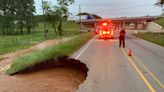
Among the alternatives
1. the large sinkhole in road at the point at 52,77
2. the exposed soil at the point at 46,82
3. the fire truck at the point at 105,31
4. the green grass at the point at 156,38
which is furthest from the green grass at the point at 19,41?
the exposed soil at the point at 46,82

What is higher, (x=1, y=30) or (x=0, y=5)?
(x=0, y=5)

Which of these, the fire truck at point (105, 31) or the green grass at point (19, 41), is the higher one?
the fire truck at point (105, 31)

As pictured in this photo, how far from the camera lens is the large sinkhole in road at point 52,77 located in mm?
13993

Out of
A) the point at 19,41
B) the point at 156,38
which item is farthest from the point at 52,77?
the point at 19,41

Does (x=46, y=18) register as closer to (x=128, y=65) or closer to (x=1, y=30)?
(x=1, y=30)

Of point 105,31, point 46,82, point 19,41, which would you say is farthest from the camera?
point 19,41

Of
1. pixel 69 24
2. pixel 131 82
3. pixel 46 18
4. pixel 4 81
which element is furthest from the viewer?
pixel 69 24

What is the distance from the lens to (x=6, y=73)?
18891 millimetres

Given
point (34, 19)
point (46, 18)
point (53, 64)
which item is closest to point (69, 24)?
point (34, 19)

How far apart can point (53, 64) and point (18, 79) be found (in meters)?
6.45

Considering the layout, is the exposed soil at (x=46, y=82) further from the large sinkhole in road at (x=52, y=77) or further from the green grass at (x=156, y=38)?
the green grass at (x=156, y=38)

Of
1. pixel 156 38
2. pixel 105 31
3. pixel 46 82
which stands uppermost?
pixel 46 82

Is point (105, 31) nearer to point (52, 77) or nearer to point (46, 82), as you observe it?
point (52, 77)

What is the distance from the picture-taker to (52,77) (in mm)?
17562
